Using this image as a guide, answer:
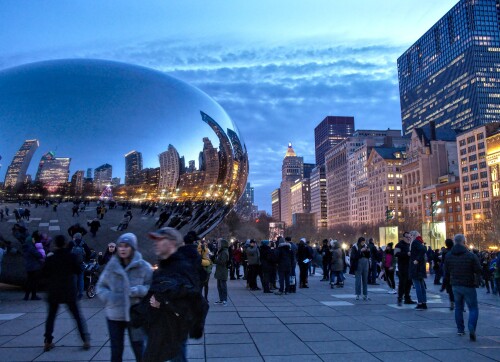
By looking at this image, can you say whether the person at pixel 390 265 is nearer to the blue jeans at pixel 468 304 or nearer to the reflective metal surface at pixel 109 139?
the blue jeans at pixel 468 304

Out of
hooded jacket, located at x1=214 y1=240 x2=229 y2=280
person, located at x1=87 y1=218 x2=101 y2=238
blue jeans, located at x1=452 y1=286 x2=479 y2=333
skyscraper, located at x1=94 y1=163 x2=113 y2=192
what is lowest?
blue jeans, located at x1=452 y1=286 x2=479 y2=333

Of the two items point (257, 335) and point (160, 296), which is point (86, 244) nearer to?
point (257, 335)

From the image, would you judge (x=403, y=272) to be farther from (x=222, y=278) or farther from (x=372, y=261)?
(x=372, y=261)

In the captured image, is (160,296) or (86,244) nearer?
(160,296)

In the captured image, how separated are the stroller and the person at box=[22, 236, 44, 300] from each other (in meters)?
1.14

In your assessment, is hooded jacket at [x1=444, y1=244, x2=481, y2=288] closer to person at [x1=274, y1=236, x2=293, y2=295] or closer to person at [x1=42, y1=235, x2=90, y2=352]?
person at [x1=42, y1=235, x2=90, y2=352]

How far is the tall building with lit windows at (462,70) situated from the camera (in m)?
150

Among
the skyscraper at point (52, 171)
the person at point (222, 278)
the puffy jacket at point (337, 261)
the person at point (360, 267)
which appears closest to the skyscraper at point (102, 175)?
the skyscraper at point (52, 171)

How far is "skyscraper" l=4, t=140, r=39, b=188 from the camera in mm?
8148

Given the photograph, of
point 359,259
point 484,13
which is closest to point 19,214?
point 359,259

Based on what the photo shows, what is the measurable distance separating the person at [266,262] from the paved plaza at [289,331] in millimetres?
1886

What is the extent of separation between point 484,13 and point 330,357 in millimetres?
189399

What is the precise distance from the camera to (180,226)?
31.8ft

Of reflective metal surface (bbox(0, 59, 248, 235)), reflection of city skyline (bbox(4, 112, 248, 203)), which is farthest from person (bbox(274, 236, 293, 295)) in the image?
reflective metal surface (bbox(0, 59, 248, 235))
